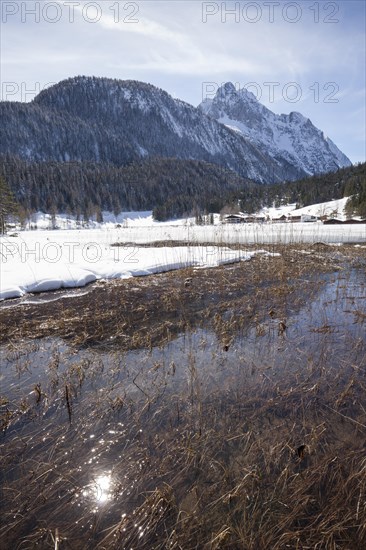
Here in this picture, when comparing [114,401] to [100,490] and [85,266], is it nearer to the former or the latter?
[100,490]

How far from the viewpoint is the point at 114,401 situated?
4562 millimetres

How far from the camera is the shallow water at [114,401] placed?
3.04m

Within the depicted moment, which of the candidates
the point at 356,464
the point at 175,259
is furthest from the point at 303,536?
the point at 175,259

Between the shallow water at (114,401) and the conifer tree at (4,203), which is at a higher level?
the conifer tree at (4,203)

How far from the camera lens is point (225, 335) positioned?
7.28 metres

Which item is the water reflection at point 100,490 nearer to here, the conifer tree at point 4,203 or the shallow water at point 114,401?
the shallow water at point 114,401

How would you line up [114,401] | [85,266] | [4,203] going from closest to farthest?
[114,401] → [85,266] → [4,203]

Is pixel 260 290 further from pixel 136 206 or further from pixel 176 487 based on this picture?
pixel 136 206

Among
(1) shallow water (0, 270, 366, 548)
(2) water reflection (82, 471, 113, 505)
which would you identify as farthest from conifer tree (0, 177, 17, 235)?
(2) water reflection (82, 471, 113, 505)

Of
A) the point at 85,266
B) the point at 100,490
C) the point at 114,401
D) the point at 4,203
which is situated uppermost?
the point at 4,203

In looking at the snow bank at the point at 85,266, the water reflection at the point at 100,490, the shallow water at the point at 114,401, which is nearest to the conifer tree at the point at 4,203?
the snow bank at the point at 85,266

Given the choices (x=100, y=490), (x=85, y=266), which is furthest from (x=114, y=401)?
(x=85, y=266)

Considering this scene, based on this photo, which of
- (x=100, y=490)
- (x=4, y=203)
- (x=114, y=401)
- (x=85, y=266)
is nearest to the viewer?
(x=100, y=490)

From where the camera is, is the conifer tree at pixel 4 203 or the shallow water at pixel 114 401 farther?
the conifer tree at pixel 4 203
